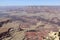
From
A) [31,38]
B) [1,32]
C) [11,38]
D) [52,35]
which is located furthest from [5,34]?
[52,35]

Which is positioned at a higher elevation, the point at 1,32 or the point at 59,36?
the point at 59,36

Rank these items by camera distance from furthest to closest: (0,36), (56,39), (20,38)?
(0,36), (20,38), (56,39)

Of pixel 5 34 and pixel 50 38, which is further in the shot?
pixel 5 34

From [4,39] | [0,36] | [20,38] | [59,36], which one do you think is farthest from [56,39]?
[0,36]

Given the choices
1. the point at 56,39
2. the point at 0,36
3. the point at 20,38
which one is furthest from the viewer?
the point at 0,36

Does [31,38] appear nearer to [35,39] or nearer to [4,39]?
[35,39]

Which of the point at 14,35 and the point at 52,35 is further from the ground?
the point at 52,35

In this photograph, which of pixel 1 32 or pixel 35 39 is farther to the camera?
pixel 1 32

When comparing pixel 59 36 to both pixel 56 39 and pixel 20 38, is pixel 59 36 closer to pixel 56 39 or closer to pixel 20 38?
pixel 56 39

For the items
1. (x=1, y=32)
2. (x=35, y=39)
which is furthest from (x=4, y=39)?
(x=35, y=39)

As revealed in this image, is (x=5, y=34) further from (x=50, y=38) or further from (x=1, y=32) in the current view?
(x=50, y=38)
